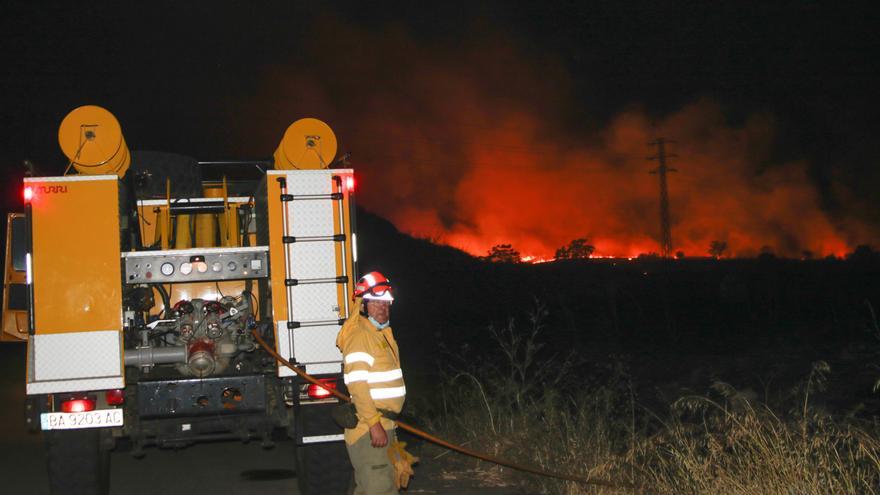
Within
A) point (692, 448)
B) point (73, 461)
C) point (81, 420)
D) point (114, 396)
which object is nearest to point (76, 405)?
point (81, 420)

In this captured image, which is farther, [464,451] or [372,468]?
[464,451]

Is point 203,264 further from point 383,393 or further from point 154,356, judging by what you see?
point 383,393

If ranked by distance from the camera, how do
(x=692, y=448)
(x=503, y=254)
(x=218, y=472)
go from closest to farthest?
(x=692, y=448) < (x=218, y=472) < (x=503, y=254)

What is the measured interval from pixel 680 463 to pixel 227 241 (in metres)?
4.88

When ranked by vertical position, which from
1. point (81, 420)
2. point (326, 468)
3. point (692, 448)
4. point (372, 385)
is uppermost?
point (372, 385)

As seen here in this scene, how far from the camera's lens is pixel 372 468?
518 centimetres

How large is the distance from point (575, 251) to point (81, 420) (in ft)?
147

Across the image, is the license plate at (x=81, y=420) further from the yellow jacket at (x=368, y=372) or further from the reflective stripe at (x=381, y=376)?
the reflective stripe at (x=381, y=376)

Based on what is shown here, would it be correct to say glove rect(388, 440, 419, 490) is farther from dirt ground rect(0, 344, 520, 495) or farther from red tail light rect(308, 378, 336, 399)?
dirt ground rect(0, 344, 520, 495)

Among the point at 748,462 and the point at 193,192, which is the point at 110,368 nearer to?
the point at 193,192

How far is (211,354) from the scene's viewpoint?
273 inches

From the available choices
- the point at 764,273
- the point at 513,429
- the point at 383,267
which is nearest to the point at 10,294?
the point at 513,429

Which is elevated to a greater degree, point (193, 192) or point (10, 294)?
point (193, 192)

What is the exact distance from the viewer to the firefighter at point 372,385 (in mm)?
5059
